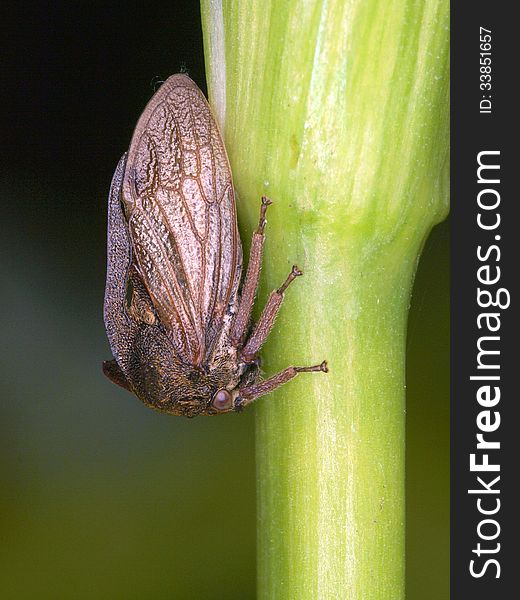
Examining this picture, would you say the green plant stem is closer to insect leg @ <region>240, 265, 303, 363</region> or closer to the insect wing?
insect leg @ <region>240, 265, 303, 363</region>

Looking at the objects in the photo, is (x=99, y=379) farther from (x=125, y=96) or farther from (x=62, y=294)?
(x=125, y=96)

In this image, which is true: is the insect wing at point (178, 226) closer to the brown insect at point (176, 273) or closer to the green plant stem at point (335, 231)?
the brown insect at point (176, 273)

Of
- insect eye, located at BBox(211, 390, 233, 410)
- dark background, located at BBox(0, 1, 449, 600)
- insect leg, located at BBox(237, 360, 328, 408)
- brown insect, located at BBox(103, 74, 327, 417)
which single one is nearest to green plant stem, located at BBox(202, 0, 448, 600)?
insect leg, located at BBox(237, 360, 328, 408)

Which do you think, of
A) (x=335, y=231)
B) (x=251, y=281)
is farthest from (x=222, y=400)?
(x=335, y=231)

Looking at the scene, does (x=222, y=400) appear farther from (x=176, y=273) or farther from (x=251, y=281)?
(x=251, y=281)

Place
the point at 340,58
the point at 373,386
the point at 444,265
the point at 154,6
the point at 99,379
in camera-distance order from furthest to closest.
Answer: the point at 154,6 → the point at 99,379 → the point at 444,265 → the point at 373,386 → the point at 340,58

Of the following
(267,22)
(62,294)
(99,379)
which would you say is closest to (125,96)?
(62,294)

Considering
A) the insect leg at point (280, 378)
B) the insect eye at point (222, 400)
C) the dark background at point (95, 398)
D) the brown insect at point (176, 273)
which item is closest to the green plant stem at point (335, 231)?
the insect leg at point (280, 378)
